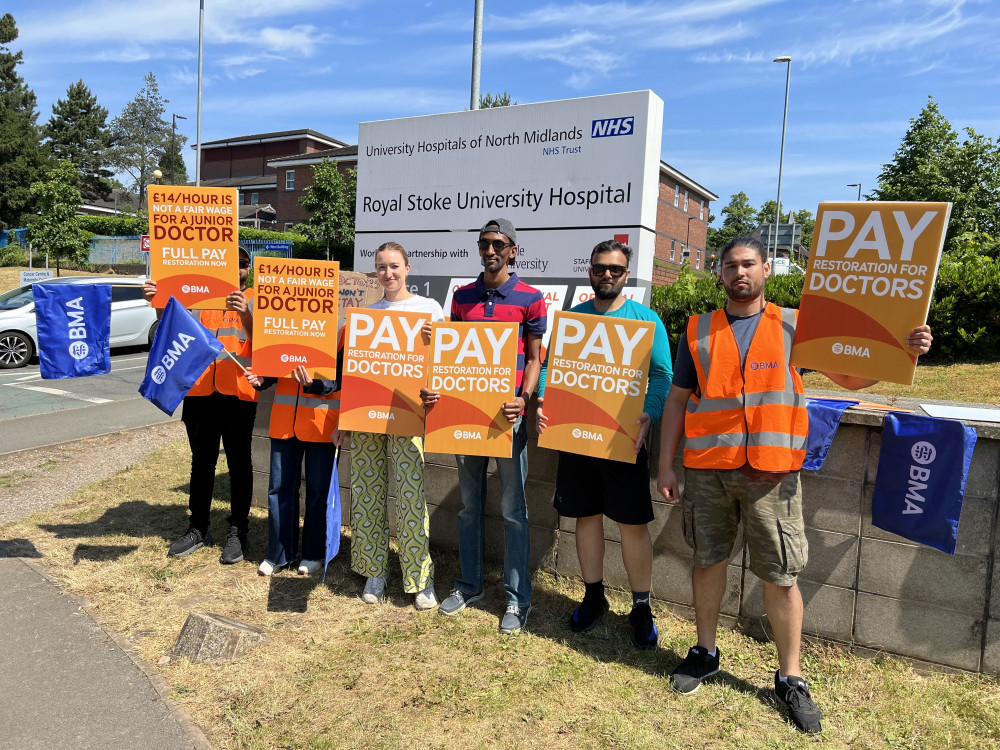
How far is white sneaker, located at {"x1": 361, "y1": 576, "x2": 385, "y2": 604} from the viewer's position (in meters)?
4.15

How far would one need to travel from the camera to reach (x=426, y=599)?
408 centimetres

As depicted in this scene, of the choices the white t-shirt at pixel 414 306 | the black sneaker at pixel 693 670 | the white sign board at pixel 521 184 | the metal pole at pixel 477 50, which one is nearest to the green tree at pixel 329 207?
the metal pole at pixel 477 50

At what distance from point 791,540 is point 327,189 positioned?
107ft

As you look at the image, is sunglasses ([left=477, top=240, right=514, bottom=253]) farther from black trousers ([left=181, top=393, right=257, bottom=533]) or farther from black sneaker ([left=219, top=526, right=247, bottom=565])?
black sneaker ([left=219, top=526, right=247, bottom=565])

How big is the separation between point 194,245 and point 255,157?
65538mm

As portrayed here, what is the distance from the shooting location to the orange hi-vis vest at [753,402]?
117 inches

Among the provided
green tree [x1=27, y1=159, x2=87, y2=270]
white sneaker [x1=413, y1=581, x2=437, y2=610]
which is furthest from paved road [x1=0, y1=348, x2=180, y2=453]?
green tree [x1=27, y1=159, x2=87, y2=270]

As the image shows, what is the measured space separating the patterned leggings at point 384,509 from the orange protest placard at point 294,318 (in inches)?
21.9

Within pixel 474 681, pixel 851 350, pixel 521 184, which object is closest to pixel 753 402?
pixel 851 350

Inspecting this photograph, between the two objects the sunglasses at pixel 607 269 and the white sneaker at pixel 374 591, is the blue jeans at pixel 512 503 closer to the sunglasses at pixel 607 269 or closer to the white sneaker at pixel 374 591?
the white sneaker at pixel 374 591

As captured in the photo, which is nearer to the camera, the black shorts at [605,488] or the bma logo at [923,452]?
the bma logo at [923,452]

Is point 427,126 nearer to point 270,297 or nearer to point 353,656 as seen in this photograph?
point 270,297

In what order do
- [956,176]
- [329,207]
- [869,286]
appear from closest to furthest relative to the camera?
[869,286] < [956,176] < [329,207]

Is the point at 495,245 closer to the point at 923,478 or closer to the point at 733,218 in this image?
the point at 923,478
